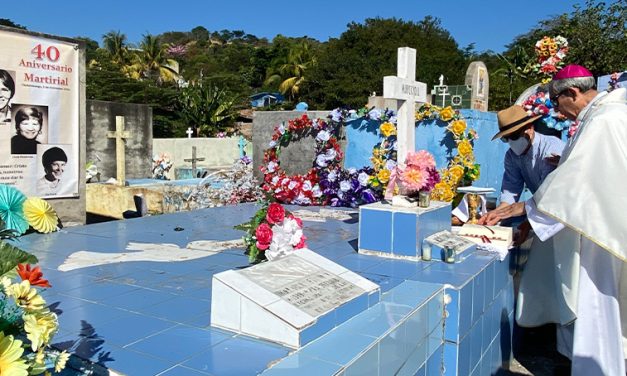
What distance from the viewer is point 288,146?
8.35m

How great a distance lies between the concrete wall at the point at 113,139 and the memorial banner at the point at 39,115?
650 centimetres

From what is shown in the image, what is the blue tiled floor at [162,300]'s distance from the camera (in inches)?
90.4

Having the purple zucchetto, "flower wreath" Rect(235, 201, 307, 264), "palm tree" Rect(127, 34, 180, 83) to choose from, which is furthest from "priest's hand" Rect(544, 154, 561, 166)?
"palm tree" Rect(127, 34, 180, 83)

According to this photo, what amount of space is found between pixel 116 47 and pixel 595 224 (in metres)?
46.3

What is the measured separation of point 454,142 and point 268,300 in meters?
4.91

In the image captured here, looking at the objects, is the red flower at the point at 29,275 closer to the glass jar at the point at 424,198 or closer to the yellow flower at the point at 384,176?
the glass jar at the point at 424,198

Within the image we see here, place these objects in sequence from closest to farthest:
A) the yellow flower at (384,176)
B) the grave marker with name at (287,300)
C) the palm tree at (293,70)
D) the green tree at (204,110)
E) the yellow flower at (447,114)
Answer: the grave marker with name at (287,300)
the yellow flower at (384,176)
the yellow flower at (447,114)
the green tree at (204,110)
the palm tree at (293,70)

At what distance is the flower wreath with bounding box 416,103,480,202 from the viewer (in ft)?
19.8

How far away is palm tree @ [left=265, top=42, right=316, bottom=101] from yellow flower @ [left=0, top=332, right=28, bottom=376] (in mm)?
43536

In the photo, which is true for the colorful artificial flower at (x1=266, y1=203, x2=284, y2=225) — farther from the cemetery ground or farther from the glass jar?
the glass jar

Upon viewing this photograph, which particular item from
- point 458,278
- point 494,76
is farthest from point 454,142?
point 494,76

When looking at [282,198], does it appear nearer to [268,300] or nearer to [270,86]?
[268,300]

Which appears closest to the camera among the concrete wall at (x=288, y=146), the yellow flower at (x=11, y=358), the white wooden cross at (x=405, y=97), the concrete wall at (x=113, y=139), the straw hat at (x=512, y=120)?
the yellow flower at (x=11, y=358)

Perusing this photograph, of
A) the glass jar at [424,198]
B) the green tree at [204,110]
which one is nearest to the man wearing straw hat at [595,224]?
the glass jar at [424,198]
